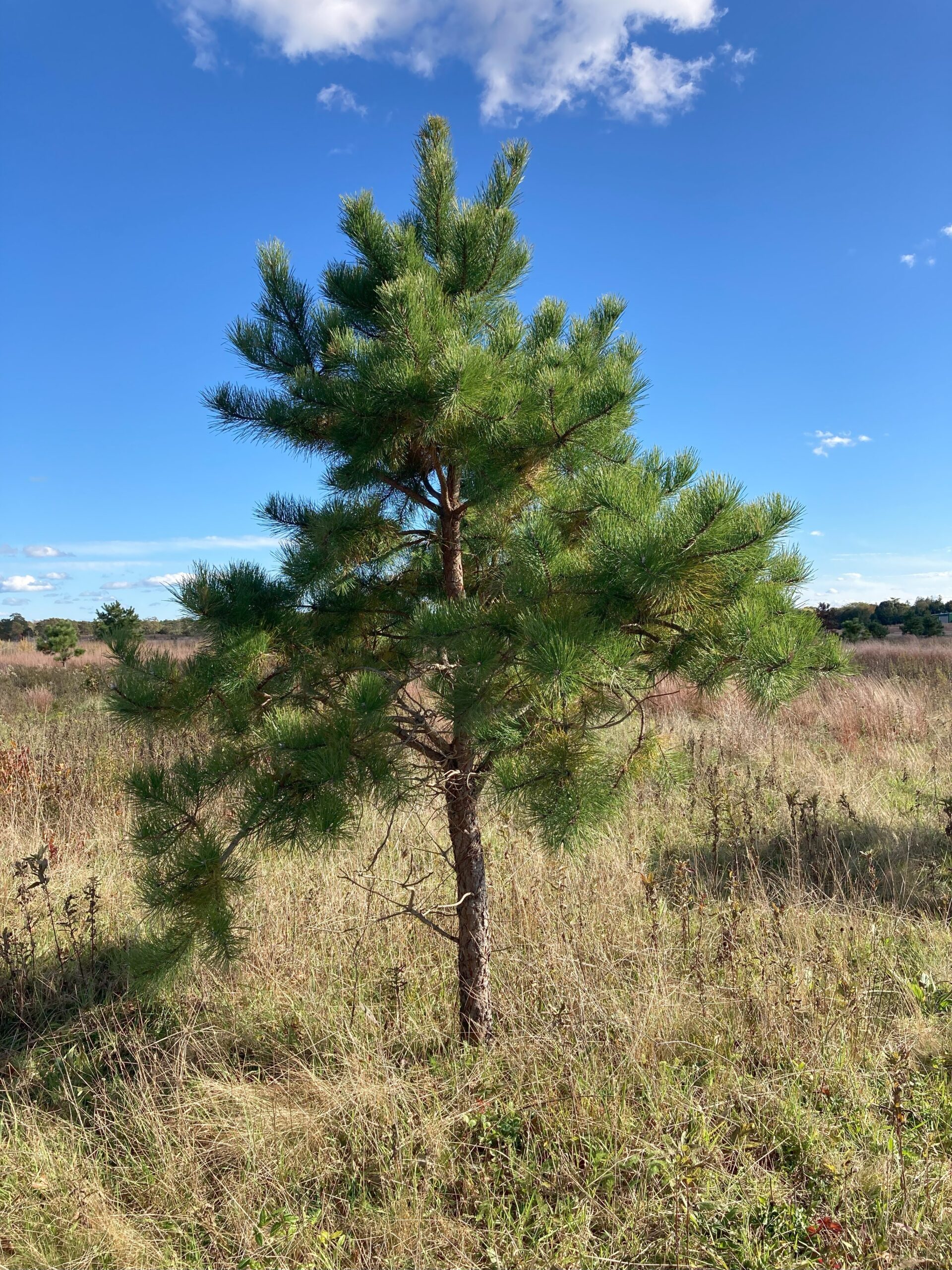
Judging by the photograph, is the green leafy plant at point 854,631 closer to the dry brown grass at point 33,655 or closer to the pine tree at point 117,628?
the dry brown grass at point 33,655

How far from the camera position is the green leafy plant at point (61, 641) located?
15789 millimetres

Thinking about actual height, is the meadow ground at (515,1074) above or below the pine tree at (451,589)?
below

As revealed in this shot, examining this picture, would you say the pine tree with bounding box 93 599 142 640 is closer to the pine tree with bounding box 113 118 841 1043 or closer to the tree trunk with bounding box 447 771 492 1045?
the pine tree with bounding box 113 118 841 1043

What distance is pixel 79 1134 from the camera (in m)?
2.71

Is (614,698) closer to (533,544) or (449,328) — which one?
(533,544)

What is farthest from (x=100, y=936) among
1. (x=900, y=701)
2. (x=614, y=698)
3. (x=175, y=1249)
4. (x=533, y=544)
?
(x=900, y=701)

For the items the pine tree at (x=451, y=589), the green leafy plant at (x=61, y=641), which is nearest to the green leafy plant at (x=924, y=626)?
the pine tree at (x=451, y=589)

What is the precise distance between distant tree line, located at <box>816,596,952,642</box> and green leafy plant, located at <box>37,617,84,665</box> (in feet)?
53.8

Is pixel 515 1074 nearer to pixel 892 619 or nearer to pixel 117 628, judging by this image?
pixel 117 628

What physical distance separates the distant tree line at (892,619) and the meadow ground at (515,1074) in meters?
11.3

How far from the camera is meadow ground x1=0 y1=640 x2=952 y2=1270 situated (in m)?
2.17

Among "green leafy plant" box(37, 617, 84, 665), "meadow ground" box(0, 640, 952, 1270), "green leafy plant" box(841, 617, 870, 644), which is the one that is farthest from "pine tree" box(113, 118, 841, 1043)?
"green leafy plant" box(37, 617, 84, 665)

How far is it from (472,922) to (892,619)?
2523cm

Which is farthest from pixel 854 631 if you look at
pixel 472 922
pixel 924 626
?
pixel 472 922
